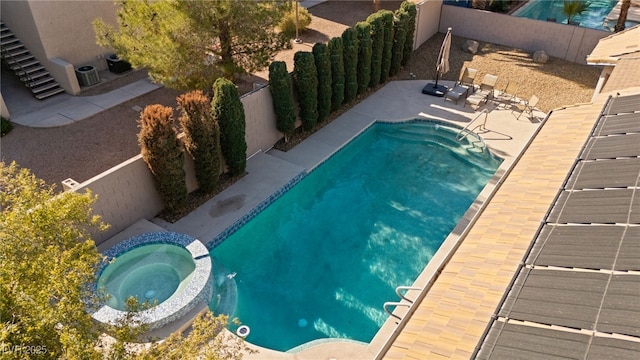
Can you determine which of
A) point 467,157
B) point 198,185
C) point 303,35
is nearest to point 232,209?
point 198,185

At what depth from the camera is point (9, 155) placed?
15711mm

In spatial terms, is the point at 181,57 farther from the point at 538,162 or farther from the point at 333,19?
the point at 333,19

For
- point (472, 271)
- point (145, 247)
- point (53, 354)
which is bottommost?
point (145, 247)

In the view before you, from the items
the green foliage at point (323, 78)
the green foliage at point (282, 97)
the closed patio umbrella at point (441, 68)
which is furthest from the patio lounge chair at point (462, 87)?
the green foliage at point (282, 97)

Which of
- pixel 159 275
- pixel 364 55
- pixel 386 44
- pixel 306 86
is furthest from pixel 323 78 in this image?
pixel 159 275

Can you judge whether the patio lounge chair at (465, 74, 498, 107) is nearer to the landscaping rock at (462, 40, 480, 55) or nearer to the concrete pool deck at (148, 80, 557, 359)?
the concrete pool deck at (148, 80, 557, 359)

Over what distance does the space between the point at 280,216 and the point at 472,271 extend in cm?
764

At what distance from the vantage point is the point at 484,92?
2120 cm

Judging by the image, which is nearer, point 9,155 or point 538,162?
point 538,162

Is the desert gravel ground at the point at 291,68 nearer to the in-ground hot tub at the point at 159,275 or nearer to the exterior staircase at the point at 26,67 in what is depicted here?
the exterior staircase at the point at 26,67

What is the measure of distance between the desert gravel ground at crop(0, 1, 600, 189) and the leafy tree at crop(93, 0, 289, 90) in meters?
2.74

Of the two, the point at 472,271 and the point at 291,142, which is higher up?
the point at 472,271

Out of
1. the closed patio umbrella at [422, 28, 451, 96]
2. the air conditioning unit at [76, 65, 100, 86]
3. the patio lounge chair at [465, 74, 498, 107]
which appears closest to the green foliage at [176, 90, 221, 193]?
the air conditioning unit at [76, 65, 100, 86]

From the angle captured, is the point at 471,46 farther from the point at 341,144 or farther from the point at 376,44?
the point at 341,144
